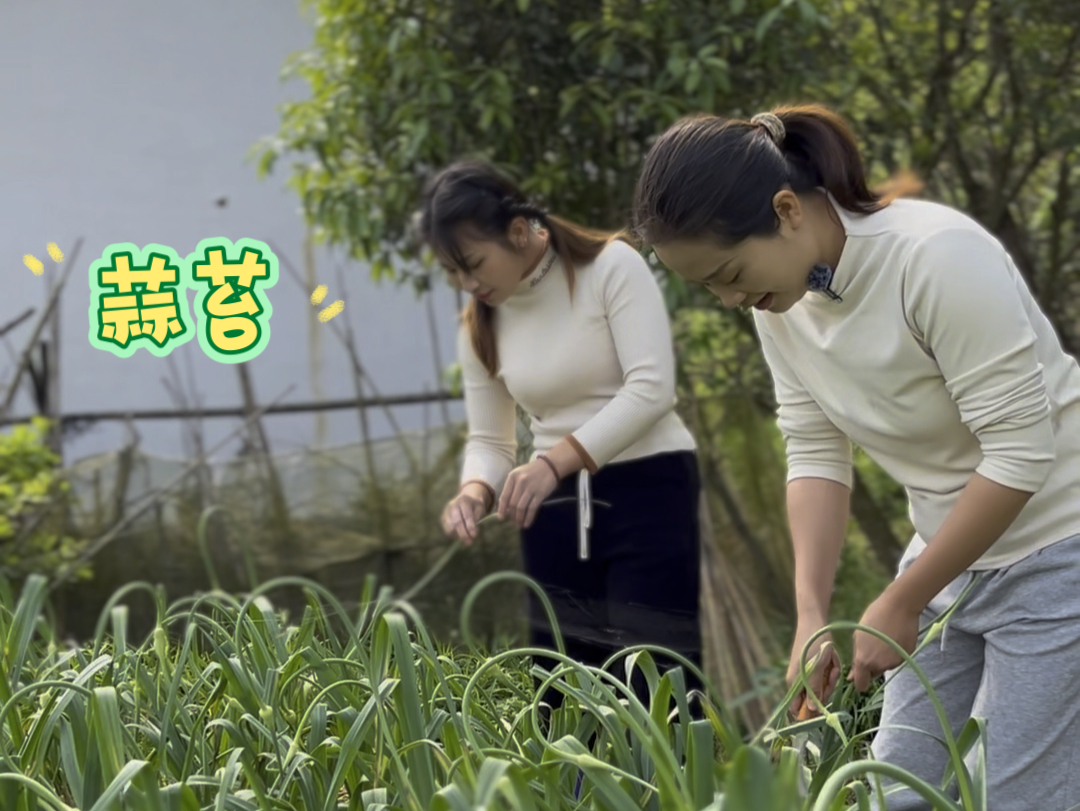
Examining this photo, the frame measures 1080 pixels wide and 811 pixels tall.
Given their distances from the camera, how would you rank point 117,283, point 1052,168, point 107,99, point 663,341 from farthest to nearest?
point 107,99 < point 1052,168 < point 117,283 < point 663,341

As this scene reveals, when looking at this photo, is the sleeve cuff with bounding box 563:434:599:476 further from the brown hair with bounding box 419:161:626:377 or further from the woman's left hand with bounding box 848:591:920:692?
the woman's left hand with bounding box 848:591:920:692

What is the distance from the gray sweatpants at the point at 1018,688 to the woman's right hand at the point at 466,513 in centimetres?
79

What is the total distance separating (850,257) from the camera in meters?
1.28

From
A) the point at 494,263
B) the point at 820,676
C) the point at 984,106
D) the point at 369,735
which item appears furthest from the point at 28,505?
the point at 820,676

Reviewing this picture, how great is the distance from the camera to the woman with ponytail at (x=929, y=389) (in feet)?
3.95

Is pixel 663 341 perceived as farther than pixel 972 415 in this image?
Yes

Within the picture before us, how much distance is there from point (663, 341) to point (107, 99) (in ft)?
12.9

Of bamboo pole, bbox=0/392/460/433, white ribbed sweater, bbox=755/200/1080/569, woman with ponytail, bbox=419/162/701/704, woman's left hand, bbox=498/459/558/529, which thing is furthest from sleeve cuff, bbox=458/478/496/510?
bamboo pole, bbox=0/392/460/433

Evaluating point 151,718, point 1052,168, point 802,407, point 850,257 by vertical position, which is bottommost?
point 151,718

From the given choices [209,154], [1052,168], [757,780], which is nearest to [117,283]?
[757,780]

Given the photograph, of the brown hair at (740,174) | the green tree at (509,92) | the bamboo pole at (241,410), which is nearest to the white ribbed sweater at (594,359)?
the brown hair at (740,174)

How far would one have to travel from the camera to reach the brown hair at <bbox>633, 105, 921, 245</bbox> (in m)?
1.26

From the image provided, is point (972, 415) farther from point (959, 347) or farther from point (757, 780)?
point (757, 780)

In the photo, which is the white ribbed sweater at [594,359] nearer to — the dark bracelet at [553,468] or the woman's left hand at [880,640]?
the dark bracelet at [553,468]
